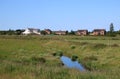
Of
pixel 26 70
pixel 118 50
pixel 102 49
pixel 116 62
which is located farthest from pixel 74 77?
pixel 102 49

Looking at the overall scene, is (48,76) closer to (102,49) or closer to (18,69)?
(18,69)

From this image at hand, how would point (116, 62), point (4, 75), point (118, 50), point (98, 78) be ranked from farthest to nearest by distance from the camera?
point (118, 50)
point (116, 62)
point (4, 75)
point (98, 78)

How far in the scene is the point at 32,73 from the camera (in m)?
15.5

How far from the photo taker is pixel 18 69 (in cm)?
1695

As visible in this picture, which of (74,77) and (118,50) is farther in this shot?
(118,50)

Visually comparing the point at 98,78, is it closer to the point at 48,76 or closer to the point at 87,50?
the point at 48,76

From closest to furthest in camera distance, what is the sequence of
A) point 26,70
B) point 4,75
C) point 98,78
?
point 98,78
point 4,75
point 26,70

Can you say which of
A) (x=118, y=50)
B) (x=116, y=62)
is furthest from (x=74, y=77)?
(x=118, y=50)

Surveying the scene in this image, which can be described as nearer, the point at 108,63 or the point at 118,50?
the point at 108,63

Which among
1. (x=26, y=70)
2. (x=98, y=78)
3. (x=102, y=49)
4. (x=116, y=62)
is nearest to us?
(x=98, y=78)

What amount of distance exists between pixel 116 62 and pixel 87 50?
19035 mm

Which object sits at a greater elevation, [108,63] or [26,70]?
[26,70]

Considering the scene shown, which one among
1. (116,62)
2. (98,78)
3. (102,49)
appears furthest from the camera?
(102,49)

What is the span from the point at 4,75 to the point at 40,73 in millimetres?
1835
